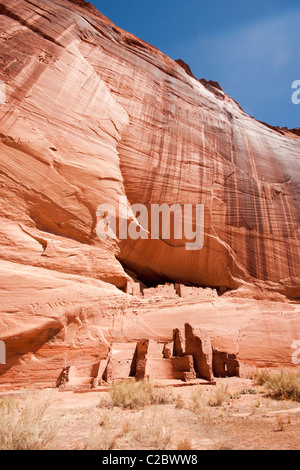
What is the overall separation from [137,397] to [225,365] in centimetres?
547

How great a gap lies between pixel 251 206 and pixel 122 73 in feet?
31.0

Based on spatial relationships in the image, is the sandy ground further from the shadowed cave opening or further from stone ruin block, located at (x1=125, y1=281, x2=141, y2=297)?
the shadowed cave opening

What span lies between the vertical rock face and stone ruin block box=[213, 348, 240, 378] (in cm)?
249

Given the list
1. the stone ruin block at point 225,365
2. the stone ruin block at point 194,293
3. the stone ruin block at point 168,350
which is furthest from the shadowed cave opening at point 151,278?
the stone ruin block at point 168,350

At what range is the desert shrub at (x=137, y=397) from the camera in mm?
6410

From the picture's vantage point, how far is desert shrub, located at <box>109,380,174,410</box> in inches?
252

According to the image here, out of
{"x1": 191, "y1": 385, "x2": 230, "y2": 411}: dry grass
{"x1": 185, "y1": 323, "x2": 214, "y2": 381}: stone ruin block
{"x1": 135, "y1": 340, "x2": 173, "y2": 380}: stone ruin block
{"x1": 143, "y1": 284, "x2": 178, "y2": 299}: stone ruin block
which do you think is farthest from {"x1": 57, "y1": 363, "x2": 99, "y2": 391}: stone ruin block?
{"x1": 143, "y1": 284, "x2": 178, "y2": 299}: stone ruin block

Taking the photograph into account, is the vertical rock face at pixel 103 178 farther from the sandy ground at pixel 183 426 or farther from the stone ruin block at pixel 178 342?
the sandy ground at pixel 183 426

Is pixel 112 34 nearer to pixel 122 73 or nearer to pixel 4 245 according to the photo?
pixel 122 73

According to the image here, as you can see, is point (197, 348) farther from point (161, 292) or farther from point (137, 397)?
point (137, 397)

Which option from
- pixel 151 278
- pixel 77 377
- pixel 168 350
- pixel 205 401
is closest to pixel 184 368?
pixel 168 350

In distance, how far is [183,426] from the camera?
4.85 metres

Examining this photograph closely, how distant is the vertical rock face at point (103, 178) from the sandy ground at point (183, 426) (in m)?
4.06
